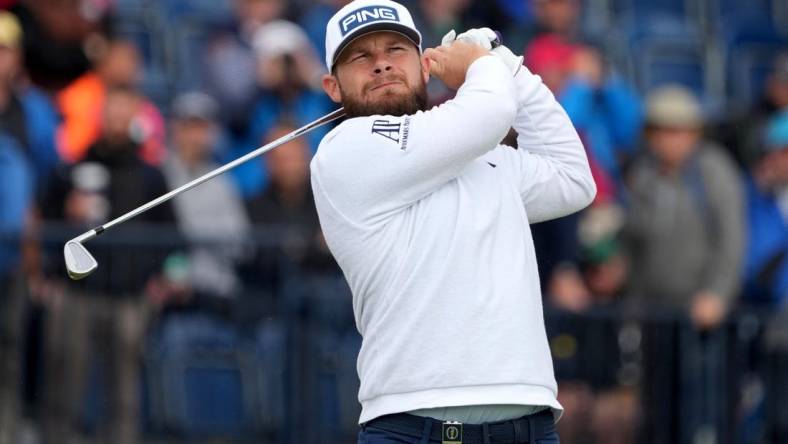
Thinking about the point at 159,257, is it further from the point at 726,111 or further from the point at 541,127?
the point at 726,111

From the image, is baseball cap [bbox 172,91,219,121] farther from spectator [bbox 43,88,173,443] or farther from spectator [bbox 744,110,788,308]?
spectator [bbox 744,110,788,308]

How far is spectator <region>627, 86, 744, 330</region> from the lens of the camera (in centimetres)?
948

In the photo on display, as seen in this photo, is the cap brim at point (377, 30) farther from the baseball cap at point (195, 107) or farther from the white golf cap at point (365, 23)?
the baseball cap at point (195, 107)

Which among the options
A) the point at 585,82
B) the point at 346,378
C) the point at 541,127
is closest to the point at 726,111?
the point at 585,82

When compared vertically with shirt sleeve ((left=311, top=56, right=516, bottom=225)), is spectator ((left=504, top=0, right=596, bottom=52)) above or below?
above

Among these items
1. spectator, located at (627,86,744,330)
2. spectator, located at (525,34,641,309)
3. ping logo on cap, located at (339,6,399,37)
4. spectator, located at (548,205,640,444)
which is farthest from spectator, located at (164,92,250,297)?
ping logo on cap, located at (339,6,399,37)

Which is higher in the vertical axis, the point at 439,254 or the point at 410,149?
the point at 410,149

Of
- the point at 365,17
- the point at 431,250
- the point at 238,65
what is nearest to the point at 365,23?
the point at 365,17

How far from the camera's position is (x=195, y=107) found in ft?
33.4

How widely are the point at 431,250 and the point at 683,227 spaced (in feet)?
17.2

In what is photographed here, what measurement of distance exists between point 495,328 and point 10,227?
503 cm

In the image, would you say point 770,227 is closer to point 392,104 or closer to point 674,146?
point 674,146

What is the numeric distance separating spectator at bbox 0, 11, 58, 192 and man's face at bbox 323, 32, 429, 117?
501 cm

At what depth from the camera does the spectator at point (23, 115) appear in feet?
31.2
